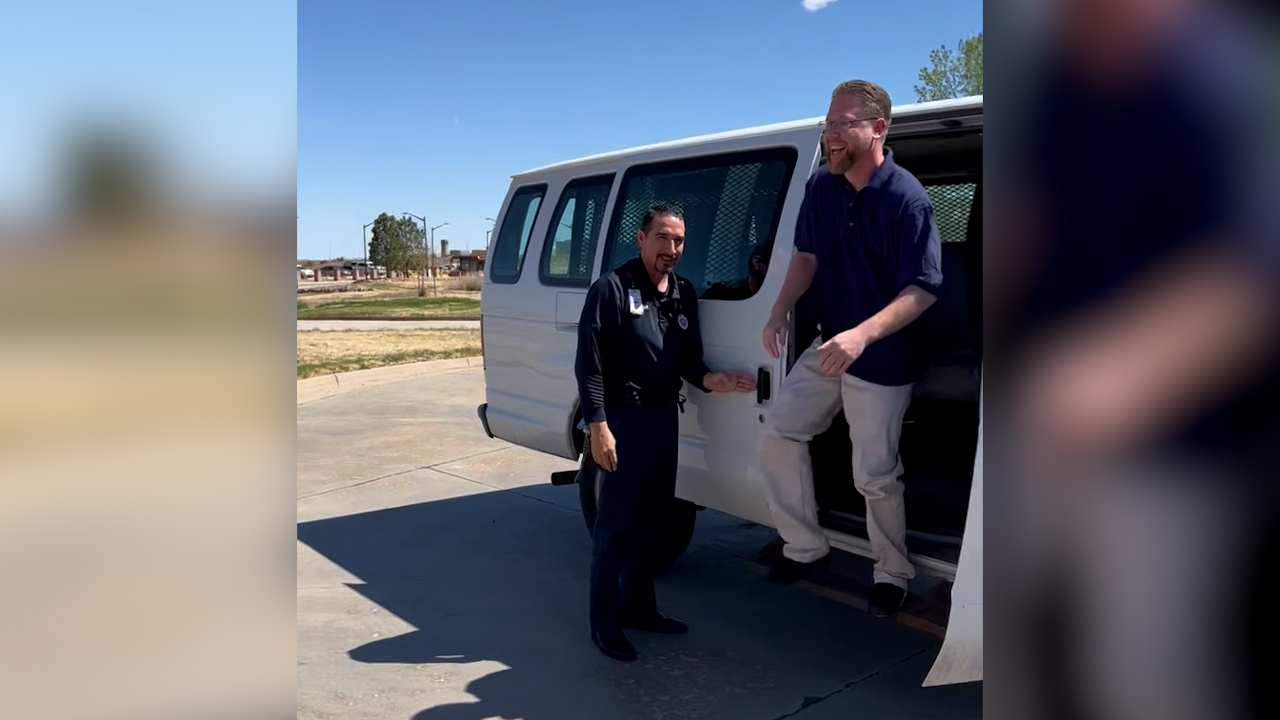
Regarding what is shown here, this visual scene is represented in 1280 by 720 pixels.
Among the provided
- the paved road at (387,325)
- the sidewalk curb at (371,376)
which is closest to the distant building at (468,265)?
the paved road at (387,325)

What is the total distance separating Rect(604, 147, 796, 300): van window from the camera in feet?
14.2

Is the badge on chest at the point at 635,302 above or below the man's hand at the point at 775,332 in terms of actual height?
above

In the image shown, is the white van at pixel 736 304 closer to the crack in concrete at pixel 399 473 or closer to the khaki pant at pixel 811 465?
the khaki pant at pixel 811 465

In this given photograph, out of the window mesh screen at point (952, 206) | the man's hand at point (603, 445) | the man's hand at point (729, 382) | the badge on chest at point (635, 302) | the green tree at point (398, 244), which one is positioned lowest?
the man's hand at point (603, 445)

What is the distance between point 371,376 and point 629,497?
35.7 feet

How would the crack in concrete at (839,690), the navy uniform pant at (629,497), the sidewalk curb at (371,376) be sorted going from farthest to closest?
the sidewalk curb at (371,376)
the navy uniform pant at (629,497)
the crack in concrete at (839,690)

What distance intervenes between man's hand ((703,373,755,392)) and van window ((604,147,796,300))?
0.38 metres

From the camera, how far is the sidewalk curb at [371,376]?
13.0 metres

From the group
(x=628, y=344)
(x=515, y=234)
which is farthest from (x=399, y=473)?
(x=628, y=344)

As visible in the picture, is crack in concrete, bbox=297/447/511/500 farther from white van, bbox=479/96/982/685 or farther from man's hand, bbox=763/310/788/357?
man's hand, bbox=763/310/788/357

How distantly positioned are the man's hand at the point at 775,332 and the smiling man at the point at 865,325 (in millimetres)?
165

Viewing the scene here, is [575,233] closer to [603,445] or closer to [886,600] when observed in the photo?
[603,445]

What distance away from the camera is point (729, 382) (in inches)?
167

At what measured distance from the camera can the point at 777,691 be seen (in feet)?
12.7
